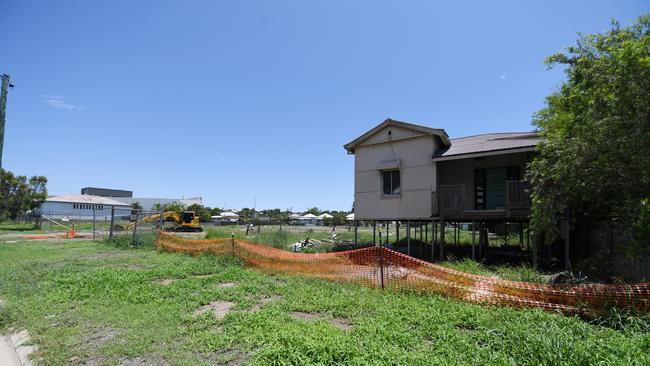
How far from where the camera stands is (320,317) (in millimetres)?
5891

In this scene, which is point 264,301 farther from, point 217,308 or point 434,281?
point 434,281

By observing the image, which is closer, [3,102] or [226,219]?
[3,102]

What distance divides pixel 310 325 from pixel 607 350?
3.40 m

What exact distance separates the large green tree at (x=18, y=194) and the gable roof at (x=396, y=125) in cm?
3854

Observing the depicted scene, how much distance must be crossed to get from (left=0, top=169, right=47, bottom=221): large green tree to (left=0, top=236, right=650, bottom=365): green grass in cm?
4006

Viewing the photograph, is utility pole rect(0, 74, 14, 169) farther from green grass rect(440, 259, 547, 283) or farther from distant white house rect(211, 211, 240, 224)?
distant white house rect(211, 211, 240, 224)

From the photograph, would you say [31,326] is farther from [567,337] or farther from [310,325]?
[567,337]

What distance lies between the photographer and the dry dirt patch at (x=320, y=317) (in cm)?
544

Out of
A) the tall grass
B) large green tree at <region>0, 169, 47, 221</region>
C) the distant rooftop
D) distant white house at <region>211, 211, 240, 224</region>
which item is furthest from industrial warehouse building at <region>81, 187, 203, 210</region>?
the tall grass

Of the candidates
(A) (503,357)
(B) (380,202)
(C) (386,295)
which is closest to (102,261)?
(C) (386,295)

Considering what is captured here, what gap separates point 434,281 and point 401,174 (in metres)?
9.85

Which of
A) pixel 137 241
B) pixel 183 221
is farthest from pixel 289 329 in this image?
pixel 183 221

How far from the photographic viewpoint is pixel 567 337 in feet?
13.7

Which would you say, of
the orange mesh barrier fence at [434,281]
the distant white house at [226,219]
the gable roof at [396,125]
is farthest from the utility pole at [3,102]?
the distant white house at [226,219]
